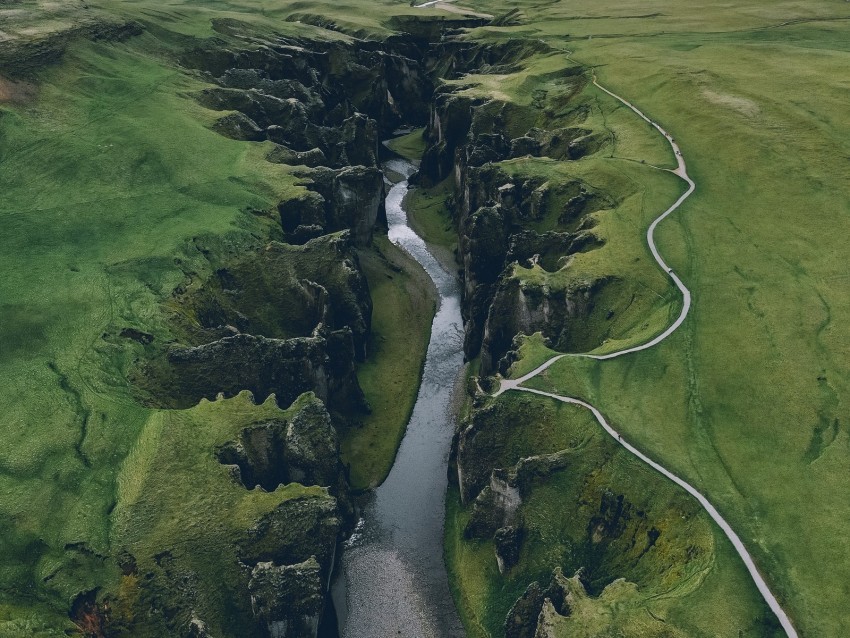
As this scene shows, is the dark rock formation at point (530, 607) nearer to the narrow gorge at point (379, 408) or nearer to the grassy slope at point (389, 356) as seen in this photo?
the narrow gorge at point (379, 408)

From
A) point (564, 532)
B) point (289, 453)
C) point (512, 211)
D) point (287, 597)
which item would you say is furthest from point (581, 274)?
point (287, 597)

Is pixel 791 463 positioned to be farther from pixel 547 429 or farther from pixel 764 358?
pixel 547 429

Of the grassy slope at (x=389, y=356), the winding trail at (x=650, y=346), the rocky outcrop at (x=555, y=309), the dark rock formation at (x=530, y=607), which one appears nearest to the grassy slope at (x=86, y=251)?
the grassy slope at (x=389, y=356)

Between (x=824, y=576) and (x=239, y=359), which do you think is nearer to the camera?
(x=824, y=576)

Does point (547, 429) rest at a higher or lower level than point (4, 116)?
lower

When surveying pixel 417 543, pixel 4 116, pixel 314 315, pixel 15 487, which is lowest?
pixel 417 543

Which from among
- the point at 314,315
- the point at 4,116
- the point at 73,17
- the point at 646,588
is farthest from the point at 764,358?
the point at 73,17

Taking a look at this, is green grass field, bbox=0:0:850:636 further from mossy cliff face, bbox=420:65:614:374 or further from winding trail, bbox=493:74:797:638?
mossy cliff face, bbox=420:65:614:374

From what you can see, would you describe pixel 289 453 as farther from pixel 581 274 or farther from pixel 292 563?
pixel 581 274
